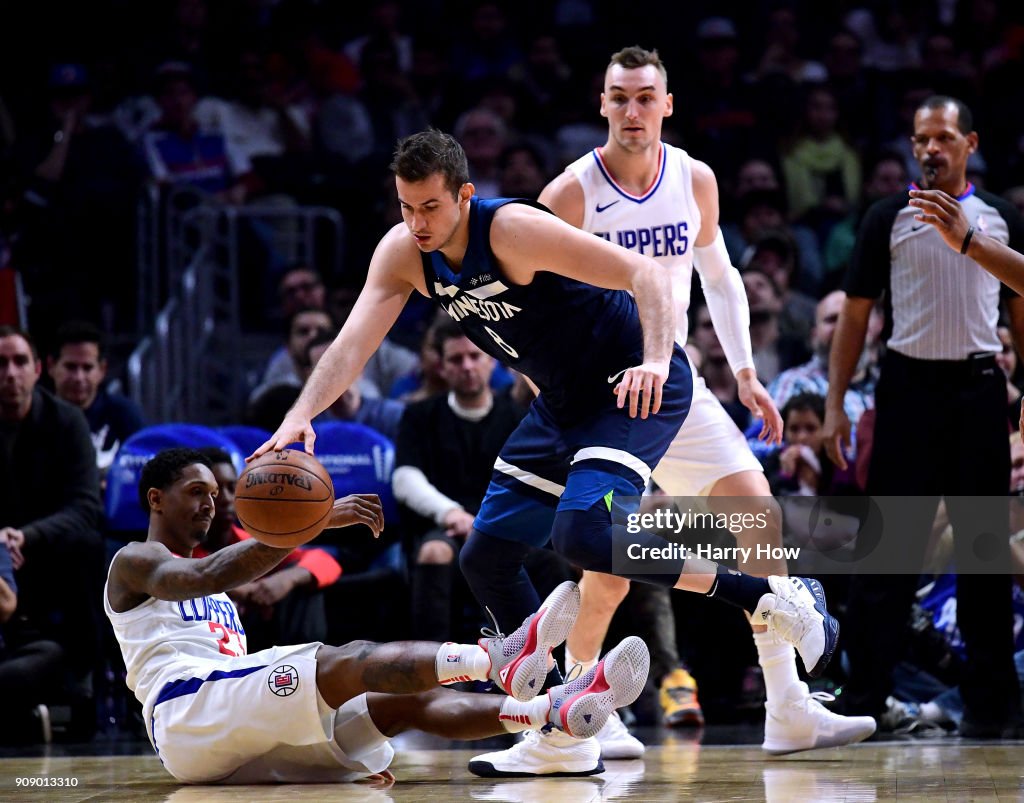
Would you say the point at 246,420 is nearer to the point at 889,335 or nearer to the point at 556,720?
the point at 889,335

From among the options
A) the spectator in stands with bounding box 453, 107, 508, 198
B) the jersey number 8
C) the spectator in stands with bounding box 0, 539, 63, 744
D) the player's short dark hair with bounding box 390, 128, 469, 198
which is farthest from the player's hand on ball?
the spectator in stands with bounding box 453, 107, 508, 198

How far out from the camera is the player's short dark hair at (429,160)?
166 inches

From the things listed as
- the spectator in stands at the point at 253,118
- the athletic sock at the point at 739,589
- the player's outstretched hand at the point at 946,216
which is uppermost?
the spectator in stands at the point at 253,118

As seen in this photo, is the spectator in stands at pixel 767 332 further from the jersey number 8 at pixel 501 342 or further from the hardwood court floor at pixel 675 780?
the jersey number 8 at pixel 501 342

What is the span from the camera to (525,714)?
431 centimetres

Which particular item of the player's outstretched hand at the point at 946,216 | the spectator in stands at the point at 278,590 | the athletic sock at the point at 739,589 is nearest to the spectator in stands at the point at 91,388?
the spectator in stands at the point at 278,590

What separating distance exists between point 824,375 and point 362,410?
7.98ft

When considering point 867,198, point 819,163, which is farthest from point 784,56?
point 867,198

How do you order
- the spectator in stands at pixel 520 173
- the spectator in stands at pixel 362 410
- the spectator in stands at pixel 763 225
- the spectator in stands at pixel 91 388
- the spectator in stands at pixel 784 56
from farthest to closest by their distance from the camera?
1. the spectator in stands at pixel 784 56
2. the spectator in stands at pixel 520 173
3. the spectator in stands at pixel 763 225
4. the spectator in stands at pixel 362 410
5. the spectator in stands at pixel 91 388

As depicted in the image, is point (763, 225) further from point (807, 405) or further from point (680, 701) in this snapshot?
point (680, 701)

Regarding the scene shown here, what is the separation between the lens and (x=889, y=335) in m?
5.90

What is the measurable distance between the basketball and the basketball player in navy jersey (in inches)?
2.7

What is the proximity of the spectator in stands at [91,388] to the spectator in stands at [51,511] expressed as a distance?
21.7 inches

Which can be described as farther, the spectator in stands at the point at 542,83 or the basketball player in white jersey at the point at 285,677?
the spectator in stands at the point at 542,83
